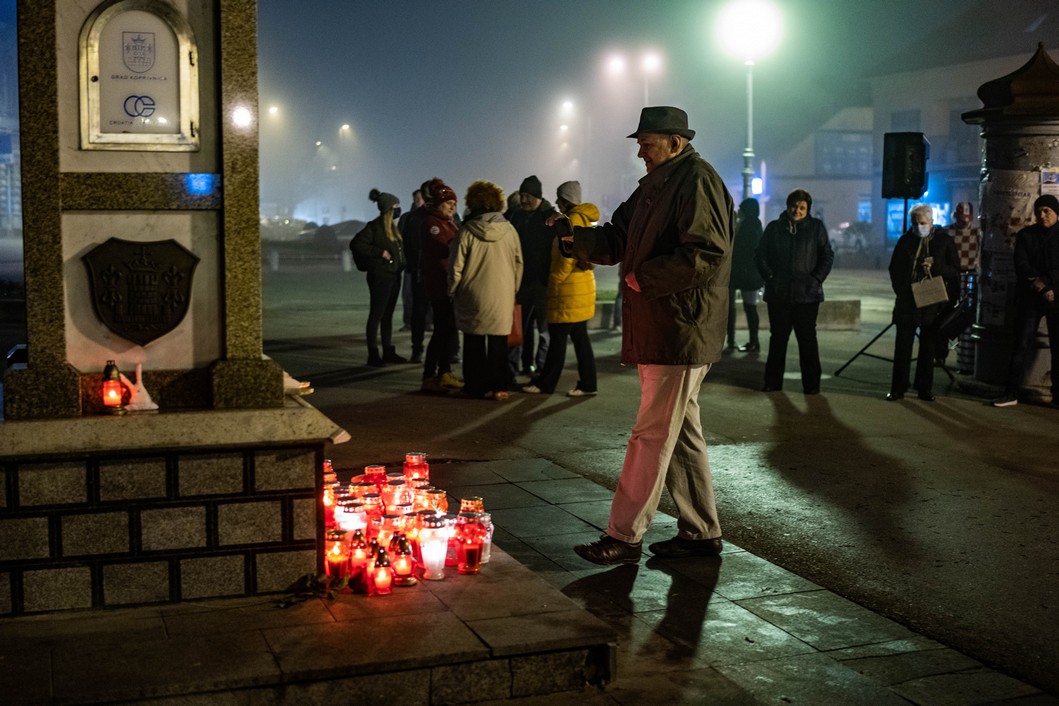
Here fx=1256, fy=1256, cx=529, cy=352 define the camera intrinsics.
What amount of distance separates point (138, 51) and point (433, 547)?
220 cm

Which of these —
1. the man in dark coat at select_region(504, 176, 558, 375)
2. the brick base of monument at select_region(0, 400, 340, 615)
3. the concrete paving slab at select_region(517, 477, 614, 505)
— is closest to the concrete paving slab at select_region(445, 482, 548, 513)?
the concrete paving slab at select_region(517, 477, 614, 505)

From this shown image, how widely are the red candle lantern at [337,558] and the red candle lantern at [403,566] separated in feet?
0.70

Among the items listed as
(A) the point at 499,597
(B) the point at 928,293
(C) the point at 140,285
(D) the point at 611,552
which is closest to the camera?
(C) the point at 140,285

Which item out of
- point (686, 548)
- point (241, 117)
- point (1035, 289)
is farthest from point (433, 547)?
point (1035, 289)

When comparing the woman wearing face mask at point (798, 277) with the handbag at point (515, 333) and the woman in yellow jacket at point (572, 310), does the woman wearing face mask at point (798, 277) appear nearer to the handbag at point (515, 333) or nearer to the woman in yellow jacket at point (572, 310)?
the woman in yellow jacket at point (572, 310)

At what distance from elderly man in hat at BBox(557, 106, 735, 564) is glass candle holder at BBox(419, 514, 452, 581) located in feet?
3.30

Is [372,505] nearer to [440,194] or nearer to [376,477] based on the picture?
[376,477]

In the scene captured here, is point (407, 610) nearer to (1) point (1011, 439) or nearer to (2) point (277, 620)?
(2) point (277, 620)

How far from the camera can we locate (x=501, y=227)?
1077cm

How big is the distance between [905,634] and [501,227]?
21.0ft

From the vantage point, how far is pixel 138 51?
15.1ft

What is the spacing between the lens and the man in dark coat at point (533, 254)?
11.6 m

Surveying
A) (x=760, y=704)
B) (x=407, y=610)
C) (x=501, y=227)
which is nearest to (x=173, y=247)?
(x=407, y=610)

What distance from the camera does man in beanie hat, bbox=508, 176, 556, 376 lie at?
11562 mm
